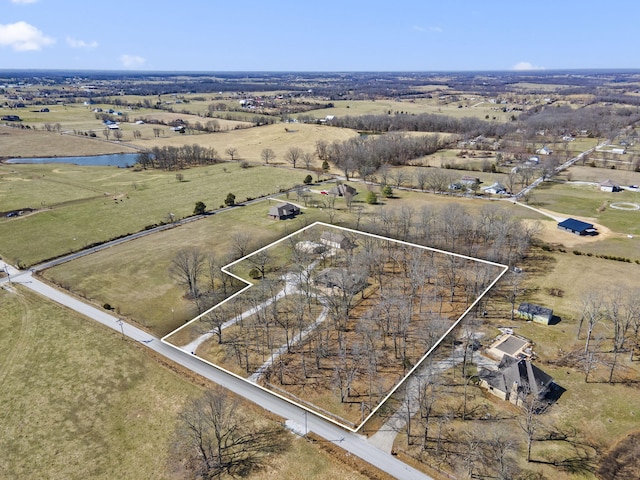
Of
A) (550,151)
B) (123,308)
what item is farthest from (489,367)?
(550,151)

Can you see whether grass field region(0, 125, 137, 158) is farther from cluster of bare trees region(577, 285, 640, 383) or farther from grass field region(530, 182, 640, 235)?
cluster of bare trees region(577, 285, 640, 383)

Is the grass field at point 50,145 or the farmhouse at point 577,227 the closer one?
the farmhouse at point 577,227

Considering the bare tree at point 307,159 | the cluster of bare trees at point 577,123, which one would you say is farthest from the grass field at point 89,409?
the cluster of bare trees at point 577,123

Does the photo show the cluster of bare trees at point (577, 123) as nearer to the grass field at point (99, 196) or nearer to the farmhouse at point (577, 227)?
the farmhouse at point (577, 227)

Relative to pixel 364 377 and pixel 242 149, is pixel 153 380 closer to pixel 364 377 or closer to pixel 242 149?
pixel 364 377

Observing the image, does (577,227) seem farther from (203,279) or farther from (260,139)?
(260,139)

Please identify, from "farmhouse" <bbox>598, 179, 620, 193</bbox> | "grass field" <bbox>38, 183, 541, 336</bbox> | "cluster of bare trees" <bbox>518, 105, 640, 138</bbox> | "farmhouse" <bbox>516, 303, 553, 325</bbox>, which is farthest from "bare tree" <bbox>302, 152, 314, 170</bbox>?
"cluster of bare trees" <bbox>518, 105, 640, 138</bbox>
